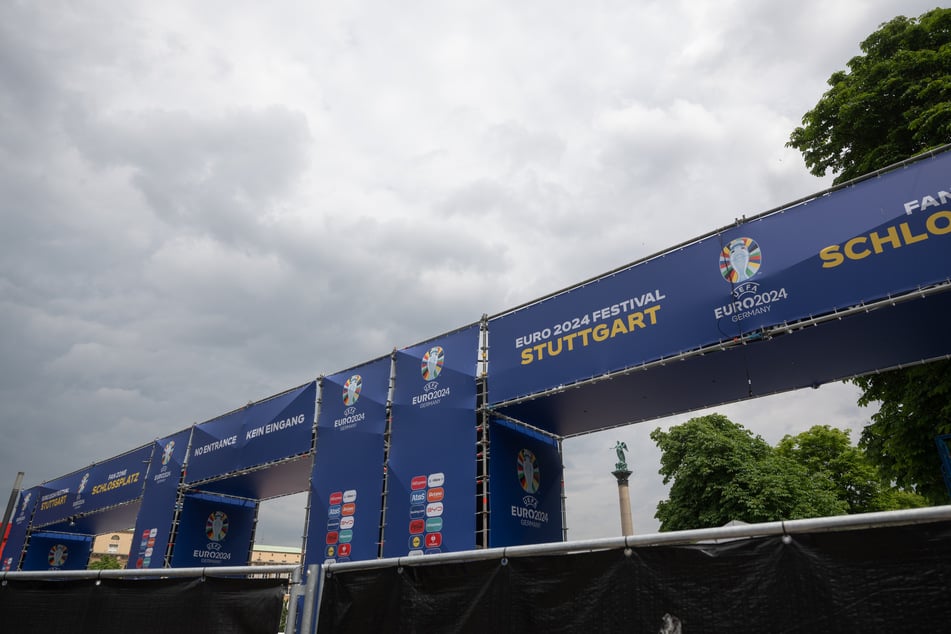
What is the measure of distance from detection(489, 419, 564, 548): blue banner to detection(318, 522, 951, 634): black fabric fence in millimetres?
7356

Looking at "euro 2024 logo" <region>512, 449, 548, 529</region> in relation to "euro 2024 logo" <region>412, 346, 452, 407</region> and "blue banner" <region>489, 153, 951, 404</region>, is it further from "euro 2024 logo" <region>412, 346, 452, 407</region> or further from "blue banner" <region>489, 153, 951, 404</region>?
"euro 2024 logo" <region>412, 346, 452, 407</region>

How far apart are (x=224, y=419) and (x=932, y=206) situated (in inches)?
722

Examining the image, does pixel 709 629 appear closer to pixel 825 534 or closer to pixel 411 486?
pixel 825 534

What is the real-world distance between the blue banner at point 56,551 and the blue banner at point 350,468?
21.1m

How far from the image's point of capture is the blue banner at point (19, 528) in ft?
92.5

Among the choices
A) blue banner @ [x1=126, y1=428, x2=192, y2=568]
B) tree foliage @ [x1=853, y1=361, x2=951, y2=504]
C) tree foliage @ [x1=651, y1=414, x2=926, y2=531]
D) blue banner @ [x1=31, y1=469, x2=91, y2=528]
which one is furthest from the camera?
tree foliage @ [x1=651, y1=414, x2=926, y2=531]

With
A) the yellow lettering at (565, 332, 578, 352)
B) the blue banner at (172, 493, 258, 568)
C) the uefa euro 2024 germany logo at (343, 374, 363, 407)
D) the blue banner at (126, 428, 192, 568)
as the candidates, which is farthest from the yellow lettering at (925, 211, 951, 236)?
the blue banner at (172, 493, 258, 568)

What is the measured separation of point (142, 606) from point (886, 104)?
16.4 metres

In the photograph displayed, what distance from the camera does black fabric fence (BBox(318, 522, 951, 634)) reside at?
309 cm

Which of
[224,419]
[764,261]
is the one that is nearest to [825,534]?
[764,261]

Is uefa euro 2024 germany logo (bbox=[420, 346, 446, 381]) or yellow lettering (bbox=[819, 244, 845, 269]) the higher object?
uefa euro 2024 germany logo (bbox=[420, 346, 446, 381])

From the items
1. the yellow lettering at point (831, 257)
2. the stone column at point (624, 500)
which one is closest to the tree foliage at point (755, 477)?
the stone column at point (624, 500)

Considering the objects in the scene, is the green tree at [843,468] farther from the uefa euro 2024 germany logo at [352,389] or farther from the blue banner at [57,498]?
the blue banner at [57,498]

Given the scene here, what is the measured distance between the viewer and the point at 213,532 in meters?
20.4
